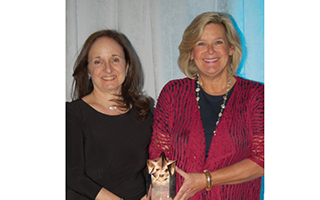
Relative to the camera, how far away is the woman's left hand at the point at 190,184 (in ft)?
4.28

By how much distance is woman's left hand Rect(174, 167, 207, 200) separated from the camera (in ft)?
4.28

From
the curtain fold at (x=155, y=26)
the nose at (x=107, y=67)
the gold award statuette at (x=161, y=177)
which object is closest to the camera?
the gold award statuette at (x=161, y=177)

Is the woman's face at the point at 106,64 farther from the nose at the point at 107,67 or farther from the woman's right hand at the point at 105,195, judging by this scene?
the woman's right hand at the point at 105,195

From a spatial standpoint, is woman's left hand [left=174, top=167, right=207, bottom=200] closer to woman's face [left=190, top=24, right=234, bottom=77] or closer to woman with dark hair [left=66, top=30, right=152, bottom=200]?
woman with dark hair [left=66, top=30, right=152, bottom=200]

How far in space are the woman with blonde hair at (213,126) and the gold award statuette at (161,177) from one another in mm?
112

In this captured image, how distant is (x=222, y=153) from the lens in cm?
132

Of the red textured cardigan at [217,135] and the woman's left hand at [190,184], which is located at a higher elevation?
the red textured cardigan at [217,135]

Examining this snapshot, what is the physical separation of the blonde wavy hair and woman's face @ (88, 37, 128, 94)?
0.95 feet

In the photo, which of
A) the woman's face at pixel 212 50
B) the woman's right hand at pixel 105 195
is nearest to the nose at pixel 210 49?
the woman's face at pixel 212 50

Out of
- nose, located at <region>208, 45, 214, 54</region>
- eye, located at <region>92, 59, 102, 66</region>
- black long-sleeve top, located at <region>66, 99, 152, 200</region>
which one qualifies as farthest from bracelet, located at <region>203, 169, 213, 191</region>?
eye, located at <region>92, 59, 102, 66</region>

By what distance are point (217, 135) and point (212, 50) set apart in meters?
0.35

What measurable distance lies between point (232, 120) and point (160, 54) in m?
0.63
